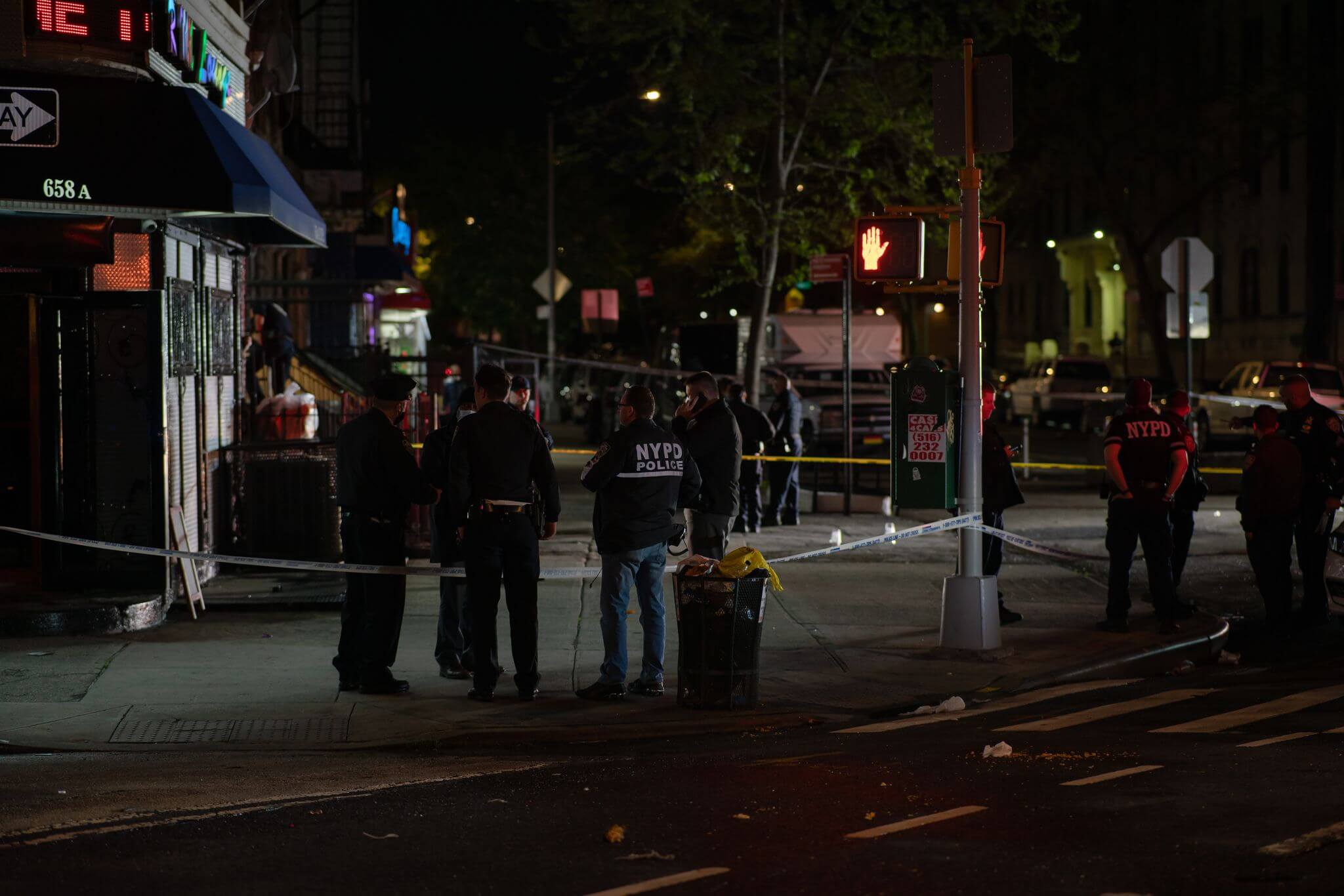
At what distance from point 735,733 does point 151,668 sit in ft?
12.7

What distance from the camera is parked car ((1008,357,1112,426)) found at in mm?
45219

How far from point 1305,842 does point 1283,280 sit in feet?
163

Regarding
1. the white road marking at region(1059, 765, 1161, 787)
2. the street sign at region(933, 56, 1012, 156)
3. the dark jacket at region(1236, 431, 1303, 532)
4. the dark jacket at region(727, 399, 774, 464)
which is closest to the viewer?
the white road marking at region(1059, 765, 1161, 787)

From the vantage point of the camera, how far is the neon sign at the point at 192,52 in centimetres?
1283

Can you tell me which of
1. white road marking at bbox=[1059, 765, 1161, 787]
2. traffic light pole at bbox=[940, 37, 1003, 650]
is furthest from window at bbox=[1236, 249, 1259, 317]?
white road marking at bbox=[1059, 765, 1161, 787]

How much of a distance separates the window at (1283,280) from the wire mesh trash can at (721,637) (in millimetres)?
46616

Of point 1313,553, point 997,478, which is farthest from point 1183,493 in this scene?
point 997,478

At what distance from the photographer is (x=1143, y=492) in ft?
42.1

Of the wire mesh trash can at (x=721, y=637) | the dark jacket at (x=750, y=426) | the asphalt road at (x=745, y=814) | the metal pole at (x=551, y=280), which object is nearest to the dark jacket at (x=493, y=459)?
the wire mesh trash can at (x=721, y=637)

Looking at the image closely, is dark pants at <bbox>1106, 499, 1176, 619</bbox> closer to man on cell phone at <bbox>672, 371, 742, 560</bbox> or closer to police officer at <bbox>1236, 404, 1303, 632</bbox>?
police officer at <bbox>1236, 404, 1303, 632</bbox>

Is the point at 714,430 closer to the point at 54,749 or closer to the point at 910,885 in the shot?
the point at 54,749

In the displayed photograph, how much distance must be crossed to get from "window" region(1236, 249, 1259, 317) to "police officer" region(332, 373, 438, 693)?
4840 centimetres

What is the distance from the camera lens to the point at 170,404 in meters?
13.5

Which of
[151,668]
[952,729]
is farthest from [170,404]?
[952,729]
